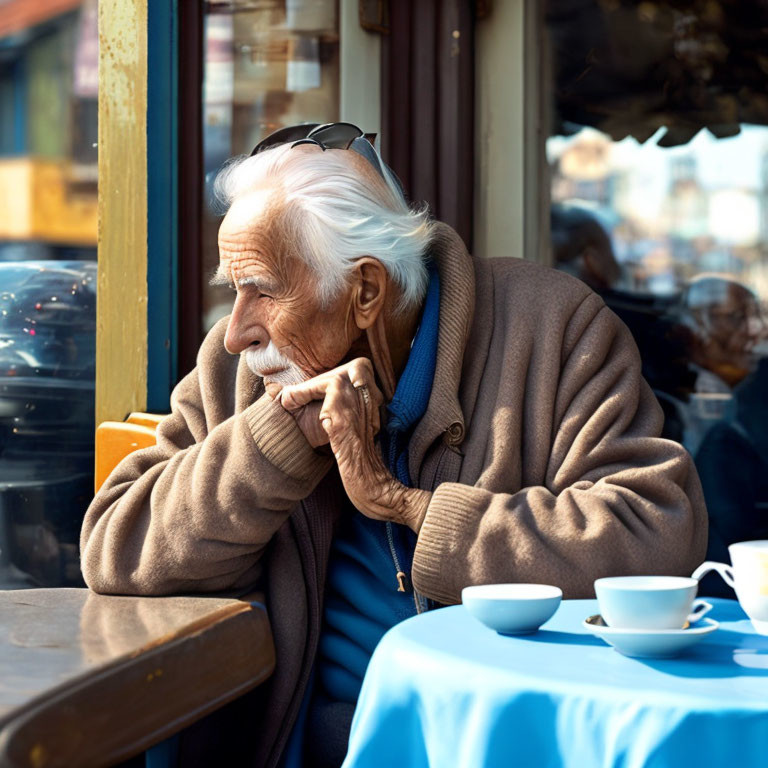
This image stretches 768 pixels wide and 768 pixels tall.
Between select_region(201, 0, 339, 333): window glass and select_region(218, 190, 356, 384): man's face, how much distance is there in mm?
988

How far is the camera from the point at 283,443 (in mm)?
2258

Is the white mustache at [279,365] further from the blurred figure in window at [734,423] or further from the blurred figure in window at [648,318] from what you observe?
the blurred figure in window at [734,423]

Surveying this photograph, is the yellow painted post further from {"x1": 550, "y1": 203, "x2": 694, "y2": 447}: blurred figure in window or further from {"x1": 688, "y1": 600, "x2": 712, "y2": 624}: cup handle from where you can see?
{"x1": 688, "y1": 600, "x2": 712, "y2": 624}: cup handle

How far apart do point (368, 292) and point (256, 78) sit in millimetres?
1370

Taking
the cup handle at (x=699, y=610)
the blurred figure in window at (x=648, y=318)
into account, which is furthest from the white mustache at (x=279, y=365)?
the blurred figure in window at (x=648, y=318)

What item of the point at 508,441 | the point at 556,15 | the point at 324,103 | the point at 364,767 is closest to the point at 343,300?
the point at 508,441

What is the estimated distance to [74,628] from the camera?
1731 millimetres

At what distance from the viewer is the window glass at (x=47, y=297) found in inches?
129

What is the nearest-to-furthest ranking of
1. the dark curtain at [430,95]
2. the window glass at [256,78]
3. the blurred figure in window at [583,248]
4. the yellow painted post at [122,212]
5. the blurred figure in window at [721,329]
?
the yellow painted post at [122,212], the window glass at [256,78], the dark curtain at [430,95], the blurred figure in window at [583,248], the blurred figure in window at [721,329]

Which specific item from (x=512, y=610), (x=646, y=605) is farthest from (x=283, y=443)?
(x=646, y=605)

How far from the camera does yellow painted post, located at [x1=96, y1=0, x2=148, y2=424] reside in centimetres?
325

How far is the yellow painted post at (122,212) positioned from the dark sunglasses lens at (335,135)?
37.0 inches

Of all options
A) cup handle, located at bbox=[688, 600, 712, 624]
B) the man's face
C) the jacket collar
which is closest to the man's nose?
the man's face

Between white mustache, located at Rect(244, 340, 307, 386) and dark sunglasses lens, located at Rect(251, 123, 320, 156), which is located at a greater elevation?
dark sunglasses lens, located at Rect(251, 123, 320, 156)
